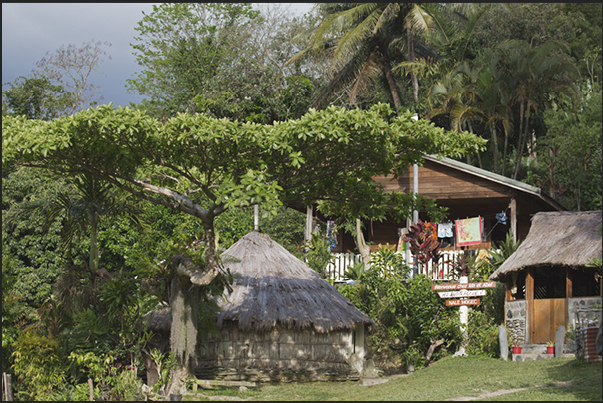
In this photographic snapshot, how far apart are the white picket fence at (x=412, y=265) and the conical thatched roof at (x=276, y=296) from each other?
3.81 meters

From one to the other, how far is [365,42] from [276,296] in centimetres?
1386

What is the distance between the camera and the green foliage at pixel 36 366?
12008 millimetres

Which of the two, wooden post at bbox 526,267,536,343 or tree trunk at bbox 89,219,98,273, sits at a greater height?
tree trunk at bbox 89,219,98,273

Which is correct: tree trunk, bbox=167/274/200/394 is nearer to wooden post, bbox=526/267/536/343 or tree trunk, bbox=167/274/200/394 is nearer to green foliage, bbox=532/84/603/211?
wooden post, bbox=526/267/536/343

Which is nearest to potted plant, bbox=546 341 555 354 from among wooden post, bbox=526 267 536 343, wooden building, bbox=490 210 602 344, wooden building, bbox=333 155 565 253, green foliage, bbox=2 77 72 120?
wooden building, bbox=490 210 602 344

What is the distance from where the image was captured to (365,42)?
2542 cm

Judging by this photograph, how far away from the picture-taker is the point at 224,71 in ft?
95.9

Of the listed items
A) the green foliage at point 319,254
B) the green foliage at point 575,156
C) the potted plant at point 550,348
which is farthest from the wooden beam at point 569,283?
the green foliage at point 319,254

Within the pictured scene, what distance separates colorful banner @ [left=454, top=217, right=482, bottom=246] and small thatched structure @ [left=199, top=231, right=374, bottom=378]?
4.84 meters

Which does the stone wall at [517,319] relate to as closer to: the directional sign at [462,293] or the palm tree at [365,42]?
the directional sign at [462,293]

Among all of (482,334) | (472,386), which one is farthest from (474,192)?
(472,386)

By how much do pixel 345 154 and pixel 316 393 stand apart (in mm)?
4829

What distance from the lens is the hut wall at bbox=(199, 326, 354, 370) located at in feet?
47.9

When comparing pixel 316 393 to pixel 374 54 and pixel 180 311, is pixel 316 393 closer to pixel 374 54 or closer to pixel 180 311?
pixel 180 311
